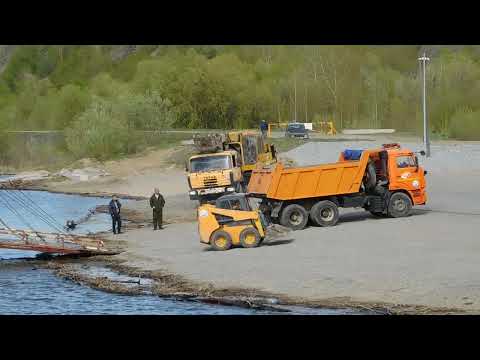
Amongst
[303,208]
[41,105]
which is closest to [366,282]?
[303,208]

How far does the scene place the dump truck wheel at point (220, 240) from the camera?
30.9 meters

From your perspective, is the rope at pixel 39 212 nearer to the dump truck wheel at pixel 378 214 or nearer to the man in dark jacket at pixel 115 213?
the man in dark jacket at pixel 115 213

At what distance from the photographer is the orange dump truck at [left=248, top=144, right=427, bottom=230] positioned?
34.5 metres

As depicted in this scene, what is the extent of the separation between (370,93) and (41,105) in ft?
135

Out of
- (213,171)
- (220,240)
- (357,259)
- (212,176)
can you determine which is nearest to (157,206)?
(212,176)

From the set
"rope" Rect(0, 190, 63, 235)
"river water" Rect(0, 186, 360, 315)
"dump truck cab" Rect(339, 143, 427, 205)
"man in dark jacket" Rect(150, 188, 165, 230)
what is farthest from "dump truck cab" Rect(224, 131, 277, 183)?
"river water" Rect(0, 186, 360, 315)

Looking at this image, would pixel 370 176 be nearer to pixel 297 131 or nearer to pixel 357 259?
pixel 357 259

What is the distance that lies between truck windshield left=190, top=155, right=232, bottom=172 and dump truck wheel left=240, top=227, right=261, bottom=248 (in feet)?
36.8

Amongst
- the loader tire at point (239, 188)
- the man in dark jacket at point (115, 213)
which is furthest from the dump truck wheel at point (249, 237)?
the loader tire at point (239, 188)

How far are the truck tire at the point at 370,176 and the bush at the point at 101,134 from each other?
41.9 m

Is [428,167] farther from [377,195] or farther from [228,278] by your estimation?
[228,278]

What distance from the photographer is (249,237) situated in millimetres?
31031

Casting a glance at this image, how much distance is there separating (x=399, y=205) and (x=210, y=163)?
9.06m

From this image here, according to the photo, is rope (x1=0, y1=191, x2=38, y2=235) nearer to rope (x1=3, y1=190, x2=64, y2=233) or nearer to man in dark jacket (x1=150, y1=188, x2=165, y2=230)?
rope (x1=3, y1=190, x2=64, y2=233)
